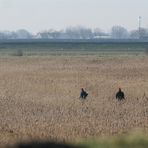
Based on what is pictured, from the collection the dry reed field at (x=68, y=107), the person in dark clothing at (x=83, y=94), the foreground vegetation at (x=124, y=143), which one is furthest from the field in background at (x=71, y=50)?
the foreground vegetation at (x=124, y=143)

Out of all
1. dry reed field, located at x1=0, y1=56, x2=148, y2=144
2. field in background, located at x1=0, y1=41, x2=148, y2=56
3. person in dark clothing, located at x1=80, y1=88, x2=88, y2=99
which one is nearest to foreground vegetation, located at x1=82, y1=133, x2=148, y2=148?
dry reed field, located at x1=0, y1=56, x2=148, y2=144

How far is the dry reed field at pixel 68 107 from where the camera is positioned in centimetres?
1727

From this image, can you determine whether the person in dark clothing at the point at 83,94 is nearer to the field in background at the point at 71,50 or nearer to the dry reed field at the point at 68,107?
the dry reed field at the point at 68,107

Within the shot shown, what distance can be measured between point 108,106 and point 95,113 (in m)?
2.44

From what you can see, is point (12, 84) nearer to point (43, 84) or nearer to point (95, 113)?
point (43, 84)

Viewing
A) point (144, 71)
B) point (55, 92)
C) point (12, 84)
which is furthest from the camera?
point (144, 71)

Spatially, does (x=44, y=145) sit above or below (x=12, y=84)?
above

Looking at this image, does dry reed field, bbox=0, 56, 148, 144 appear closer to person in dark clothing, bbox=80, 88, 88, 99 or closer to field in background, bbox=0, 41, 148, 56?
person in dark clothing, bbox=80, 88, 88, 99

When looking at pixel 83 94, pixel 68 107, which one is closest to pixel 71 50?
pixel 83 94

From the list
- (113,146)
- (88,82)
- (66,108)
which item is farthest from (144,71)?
(113,146)

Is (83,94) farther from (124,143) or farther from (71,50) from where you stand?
(71,50)

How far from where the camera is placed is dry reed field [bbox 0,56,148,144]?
1727 centimetres

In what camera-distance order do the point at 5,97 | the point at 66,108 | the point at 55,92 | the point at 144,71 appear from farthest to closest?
the point at 144,71 < the point at 55,92 < the point at 5,97 < the point at 66,108

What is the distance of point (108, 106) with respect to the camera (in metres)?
24.3
